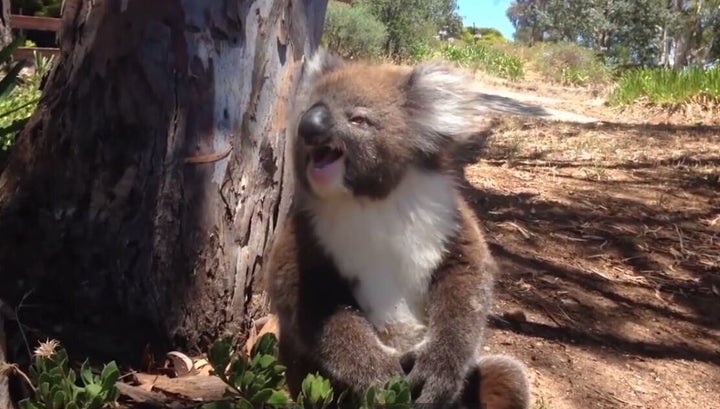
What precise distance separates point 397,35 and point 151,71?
24348 mm

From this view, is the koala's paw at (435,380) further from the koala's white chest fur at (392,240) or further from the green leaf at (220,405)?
the green leaf at (220,405)

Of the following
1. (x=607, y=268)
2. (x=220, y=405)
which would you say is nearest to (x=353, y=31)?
(x=607, y=268)

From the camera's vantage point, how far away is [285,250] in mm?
2789

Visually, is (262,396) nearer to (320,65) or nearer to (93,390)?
(93,390)

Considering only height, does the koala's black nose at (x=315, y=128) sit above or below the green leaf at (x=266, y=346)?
above

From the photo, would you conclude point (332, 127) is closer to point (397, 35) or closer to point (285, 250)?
point (285, 250)

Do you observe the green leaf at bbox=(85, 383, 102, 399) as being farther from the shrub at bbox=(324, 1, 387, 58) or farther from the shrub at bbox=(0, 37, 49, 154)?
the shrub at bbox=(324, 1, 387, 58)

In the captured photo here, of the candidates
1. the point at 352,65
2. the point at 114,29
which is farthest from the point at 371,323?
the point at 114,29

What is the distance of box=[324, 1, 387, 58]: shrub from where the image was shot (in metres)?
23.2

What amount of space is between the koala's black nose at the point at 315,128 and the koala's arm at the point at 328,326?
338mm

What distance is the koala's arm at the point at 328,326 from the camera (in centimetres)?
264

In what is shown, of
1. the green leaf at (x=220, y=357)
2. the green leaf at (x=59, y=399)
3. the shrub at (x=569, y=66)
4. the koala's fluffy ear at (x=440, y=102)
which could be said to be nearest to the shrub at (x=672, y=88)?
the shrub at (x=569, y=66)

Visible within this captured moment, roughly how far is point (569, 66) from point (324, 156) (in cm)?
2588

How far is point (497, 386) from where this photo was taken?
2865mm
